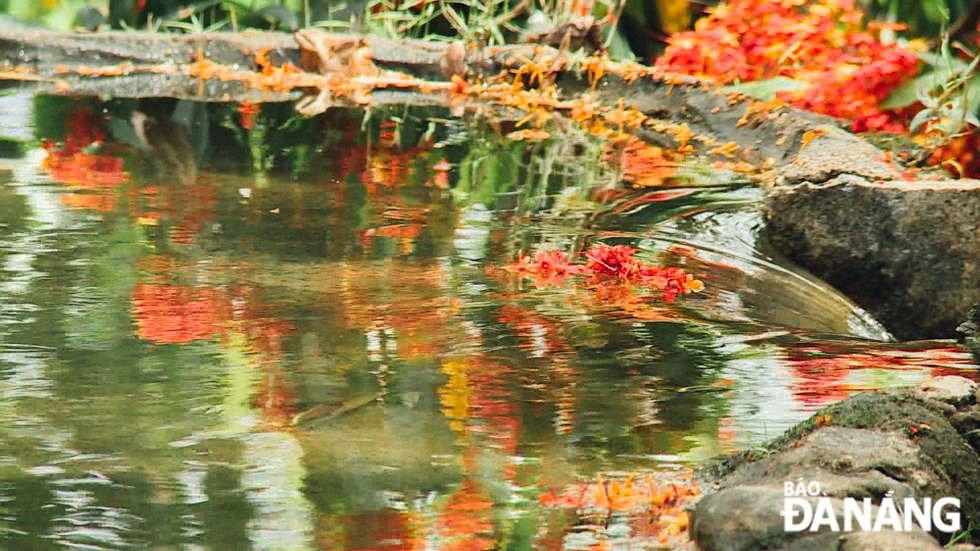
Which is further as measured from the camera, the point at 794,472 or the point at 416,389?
the point at 416,389

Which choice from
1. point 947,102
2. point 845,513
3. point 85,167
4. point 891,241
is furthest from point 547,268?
point 947,102

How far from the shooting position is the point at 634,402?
2871 mm

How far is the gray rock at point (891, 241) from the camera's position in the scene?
4227 mm

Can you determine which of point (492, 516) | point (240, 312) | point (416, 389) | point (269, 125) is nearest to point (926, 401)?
point (492, 516)

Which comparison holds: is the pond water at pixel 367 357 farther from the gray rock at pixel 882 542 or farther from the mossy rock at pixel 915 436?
the gray rock at pixel 882 542

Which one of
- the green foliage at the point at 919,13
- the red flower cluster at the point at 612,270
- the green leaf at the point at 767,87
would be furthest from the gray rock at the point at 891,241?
the green foliage at the point at 919,13

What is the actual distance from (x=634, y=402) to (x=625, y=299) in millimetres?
918

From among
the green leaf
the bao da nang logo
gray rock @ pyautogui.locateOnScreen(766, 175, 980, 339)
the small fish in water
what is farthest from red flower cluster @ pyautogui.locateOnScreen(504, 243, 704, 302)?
the green leaf

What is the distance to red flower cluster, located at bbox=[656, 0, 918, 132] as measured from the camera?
7168 mm

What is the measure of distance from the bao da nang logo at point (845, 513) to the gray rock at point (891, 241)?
228cm

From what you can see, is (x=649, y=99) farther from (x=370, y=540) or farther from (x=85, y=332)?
(x=370, y=540)

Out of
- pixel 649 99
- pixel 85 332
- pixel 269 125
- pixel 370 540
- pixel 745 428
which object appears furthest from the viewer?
pixel 649 99

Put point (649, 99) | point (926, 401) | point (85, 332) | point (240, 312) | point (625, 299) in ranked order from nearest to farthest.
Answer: point (926, 401)
point (85, 332)
point (240, 312)
point (625, 299)
point (649, 99)

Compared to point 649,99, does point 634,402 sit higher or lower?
lower
